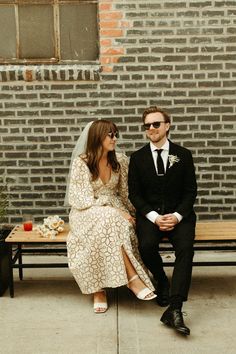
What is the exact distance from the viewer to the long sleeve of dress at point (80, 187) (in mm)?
4895

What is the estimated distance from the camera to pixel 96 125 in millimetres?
4934

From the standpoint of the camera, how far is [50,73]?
578 cm

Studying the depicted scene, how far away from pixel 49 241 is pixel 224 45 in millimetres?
2669

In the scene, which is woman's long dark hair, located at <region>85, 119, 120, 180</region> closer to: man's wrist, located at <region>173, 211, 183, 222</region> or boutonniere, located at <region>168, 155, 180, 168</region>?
boutonniere, located at <region>168, 155, 180, 168</region>

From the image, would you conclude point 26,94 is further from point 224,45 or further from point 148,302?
point 148,302

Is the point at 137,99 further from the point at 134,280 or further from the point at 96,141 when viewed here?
the point at 134,280

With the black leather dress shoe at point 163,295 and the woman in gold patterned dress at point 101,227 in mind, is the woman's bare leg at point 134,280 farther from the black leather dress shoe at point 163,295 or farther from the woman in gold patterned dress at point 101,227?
the black leather dress shoe at point 163,295

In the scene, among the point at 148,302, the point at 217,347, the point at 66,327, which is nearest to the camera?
the point at 217,347

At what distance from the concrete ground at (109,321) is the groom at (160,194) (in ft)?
1.15

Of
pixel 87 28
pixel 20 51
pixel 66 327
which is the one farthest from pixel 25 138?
pixel 66 327

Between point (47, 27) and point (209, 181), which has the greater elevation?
point (47, 27)

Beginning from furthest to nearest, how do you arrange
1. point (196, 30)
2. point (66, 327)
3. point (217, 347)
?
point (196, 30) < point (66, 327) < point (217, 347)

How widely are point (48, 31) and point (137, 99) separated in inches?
46.8

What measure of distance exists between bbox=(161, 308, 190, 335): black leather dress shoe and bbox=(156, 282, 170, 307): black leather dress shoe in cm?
42
